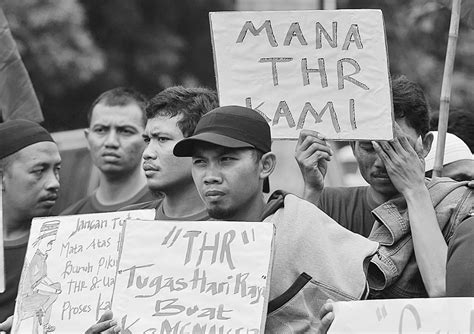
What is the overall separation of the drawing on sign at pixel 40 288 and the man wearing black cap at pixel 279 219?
2.68 ft

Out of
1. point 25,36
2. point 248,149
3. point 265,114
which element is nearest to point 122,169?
point 265,114

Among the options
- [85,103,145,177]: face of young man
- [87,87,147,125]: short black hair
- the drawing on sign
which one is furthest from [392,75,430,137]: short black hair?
[87,87,147,125]: short black hair

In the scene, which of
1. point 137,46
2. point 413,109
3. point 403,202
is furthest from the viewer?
point 137,46

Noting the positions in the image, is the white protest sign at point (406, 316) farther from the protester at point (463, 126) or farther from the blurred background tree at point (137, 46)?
the blurred background tree at point (137, 46)

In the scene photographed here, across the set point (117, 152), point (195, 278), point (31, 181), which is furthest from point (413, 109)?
point (117, 152)

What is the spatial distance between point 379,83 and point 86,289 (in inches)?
56.8

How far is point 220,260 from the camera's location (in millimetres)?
4805

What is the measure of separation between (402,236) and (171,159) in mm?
1238

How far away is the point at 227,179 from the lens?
502cm

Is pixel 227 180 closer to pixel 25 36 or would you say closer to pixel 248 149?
pixel 248 149

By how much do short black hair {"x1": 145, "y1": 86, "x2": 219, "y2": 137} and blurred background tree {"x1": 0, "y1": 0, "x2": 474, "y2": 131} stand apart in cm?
1042

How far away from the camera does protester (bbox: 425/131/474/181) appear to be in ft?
20.8

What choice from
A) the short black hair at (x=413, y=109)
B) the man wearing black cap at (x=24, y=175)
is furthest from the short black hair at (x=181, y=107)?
the short black hair at (x=413, y=109)

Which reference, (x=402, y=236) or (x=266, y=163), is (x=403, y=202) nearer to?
(x=402, y=236)
